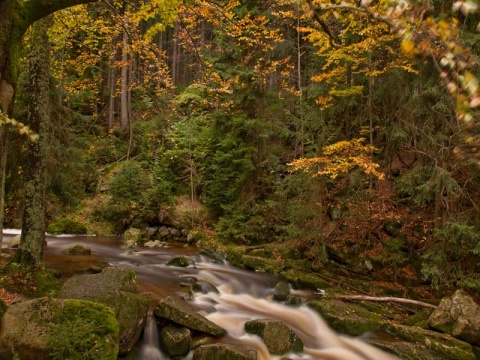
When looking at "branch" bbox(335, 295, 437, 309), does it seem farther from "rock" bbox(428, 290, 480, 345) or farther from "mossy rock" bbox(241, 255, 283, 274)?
"mossy rock" bbox(241, 255, 283, 274)

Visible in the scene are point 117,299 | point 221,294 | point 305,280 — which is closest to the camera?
point 117,299

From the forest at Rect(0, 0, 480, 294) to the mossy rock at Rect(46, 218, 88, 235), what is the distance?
75mm

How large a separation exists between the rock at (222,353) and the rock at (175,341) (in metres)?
0.33

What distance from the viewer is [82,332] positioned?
4.94 metres

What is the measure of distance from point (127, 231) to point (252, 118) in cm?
785

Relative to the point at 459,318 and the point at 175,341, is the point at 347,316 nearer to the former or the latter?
the point at 459,318

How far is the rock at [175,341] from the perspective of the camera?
652 centimetres

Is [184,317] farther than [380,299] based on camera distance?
No

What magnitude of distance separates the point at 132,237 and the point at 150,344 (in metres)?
9.35

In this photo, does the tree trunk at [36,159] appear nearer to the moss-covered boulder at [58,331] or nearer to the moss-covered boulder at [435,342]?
the moss-covered boulder at [58,331]

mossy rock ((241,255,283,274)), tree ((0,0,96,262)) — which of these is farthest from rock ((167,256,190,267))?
tree ((0,0,96,262))

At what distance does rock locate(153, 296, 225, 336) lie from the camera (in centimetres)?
708

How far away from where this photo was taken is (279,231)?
14500 mm

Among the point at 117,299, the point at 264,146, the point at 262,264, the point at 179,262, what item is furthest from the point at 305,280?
the point at 264,146
